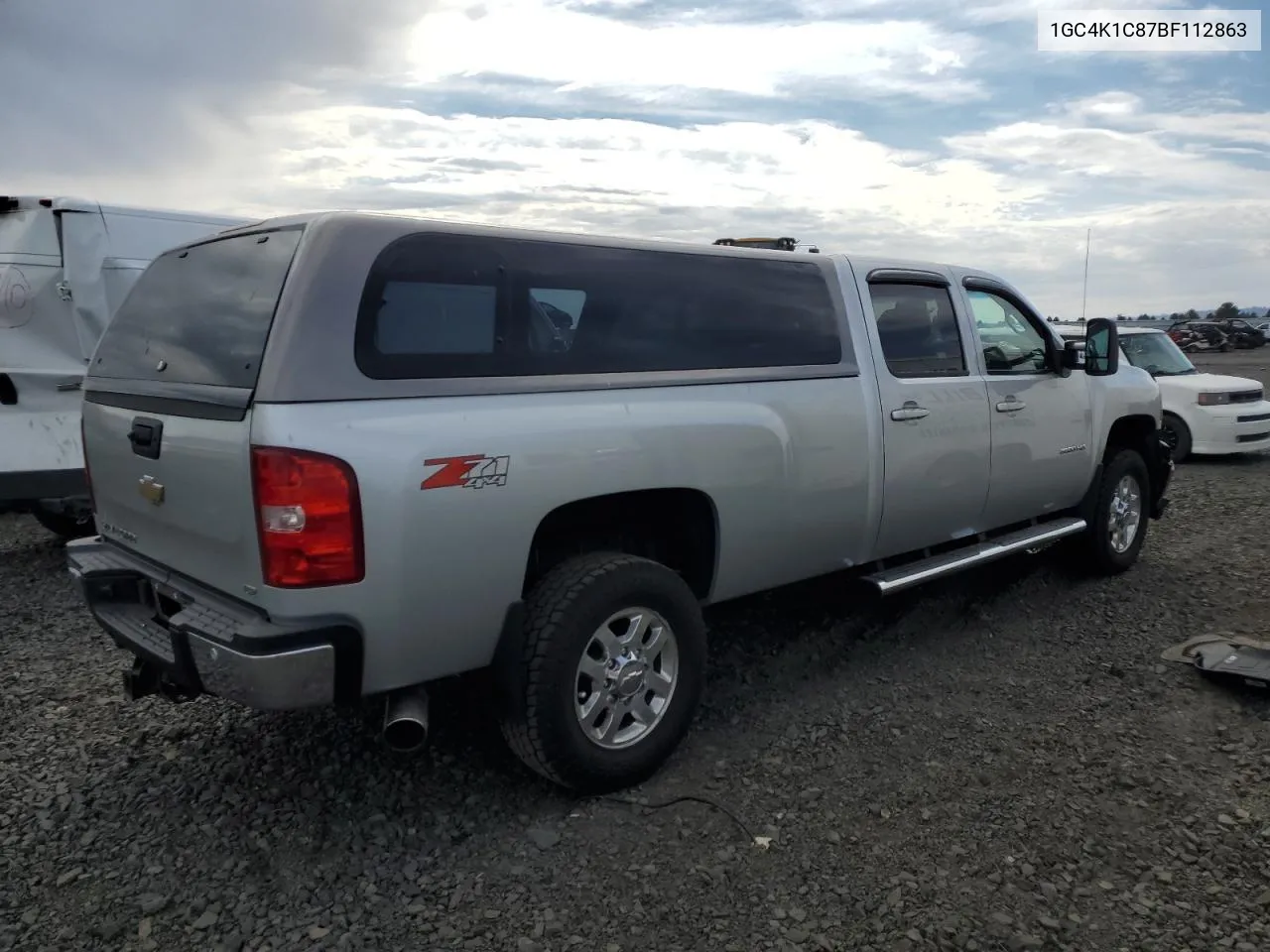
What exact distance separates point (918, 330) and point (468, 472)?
268 cm

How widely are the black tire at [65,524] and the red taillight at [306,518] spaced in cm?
465

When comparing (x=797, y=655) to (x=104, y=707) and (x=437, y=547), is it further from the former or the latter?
(x=104, y=707)

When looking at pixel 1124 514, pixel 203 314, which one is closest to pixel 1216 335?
pixel 1124 514

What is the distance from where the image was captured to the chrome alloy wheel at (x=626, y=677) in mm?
3354

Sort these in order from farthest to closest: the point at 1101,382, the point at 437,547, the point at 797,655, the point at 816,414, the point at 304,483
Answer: the point at 1101,382 < the point at 797,655 < the point at 816,414 < the point at 437,547 < the point at 304,483

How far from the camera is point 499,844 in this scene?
3.16m

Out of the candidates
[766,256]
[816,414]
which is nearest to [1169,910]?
[816,414]

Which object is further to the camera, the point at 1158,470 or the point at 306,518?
the point at 1158,470

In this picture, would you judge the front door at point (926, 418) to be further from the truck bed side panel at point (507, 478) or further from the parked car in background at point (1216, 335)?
the parked car in background at point (1216, 335)

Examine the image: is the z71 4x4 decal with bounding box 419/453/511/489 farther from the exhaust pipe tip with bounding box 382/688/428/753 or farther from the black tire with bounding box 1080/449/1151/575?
the black tire with bounding box 1080/449/1151/575

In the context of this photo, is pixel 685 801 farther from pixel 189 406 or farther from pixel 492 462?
pixel 189 406

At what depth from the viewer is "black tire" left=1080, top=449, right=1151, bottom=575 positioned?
590 centimetres

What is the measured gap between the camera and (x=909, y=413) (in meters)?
4.44

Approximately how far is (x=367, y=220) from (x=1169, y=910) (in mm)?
3080
